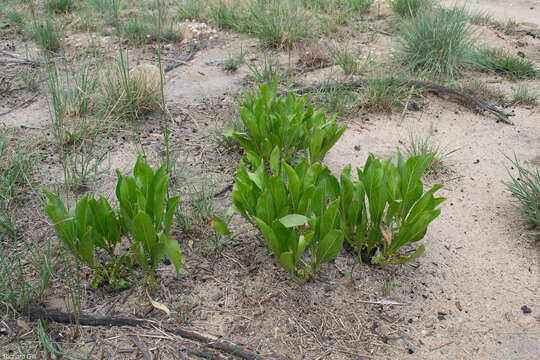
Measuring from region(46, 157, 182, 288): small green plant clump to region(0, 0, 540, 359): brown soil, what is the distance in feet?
0.47

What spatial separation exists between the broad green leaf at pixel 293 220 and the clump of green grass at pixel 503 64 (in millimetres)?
3451

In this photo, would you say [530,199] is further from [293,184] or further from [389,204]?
[293,184]

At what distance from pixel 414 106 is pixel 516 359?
255 cm

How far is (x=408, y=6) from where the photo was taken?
555 cm

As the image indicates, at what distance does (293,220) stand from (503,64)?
3632 millimetres

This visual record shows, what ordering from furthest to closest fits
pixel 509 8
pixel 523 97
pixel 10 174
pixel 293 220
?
pixel 509 8
pixel 523 97
pixel 10 174
pixel 293 220

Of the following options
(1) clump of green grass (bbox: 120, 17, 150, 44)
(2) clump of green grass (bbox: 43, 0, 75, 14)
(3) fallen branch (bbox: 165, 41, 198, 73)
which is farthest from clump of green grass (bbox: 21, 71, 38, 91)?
(2) clump of green grass (bbox: 43, 0, 75, 14)

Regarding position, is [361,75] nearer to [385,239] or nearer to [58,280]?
[385,239]

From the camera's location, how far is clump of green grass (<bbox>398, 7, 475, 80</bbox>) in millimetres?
4387

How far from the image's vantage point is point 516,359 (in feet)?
6.17

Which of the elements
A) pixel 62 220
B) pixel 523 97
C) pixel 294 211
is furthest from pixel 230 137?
pixel 523 97

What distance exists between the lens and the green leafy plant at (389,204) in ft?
7.04

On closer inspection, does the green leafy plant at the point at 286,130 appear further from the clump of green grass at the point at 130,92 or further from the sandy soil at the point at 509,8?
the sandy soil at the point at 509,8

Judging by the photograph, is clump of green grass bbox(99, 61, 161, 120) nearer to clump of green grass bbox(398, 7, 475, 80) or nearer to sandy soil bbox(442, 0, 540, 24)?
clump of green grass bbox(398, 7, 475, 80)
